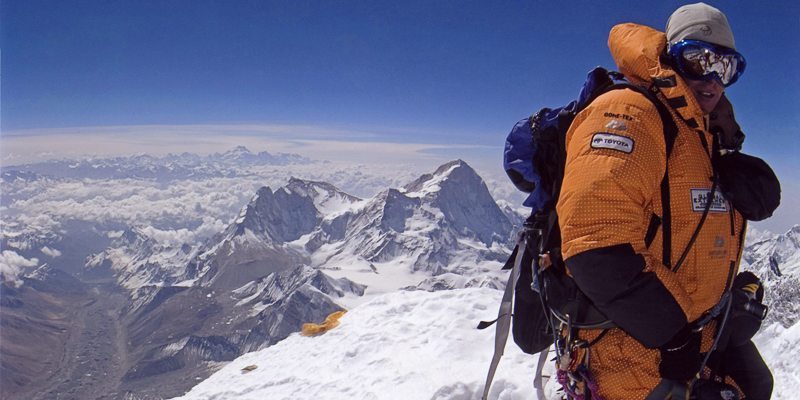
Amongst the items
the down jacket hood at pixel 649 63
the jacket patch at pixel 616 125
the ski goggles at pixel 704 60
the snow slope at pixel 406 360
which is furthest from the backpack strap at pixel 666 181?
the snow slope at pixel 406 360

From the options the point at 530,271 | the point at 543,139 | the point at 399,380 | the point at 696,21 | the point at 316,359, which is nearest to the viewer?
the point at 696,21

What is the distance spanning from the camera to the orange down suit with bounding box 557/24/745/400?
293 centimetres

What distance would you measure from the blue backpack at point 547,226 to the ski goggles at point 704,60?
46 centimetres

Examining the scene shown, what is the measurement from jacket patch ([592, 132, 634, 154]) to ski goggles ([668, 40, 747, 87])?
3.97ft

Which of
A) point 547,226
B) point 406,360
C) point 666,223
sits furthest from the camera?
point 406,360

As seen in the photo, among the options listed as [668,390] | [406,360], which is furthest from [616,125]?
[406,360]

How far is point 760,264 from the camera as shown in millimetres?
161375

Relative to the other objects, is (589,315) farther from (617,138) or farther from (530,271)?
(617,138)

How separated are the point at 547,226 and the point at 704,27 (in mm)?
2153

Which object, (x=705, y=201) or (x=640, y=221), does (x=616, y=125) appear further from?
(x=705, y=201)

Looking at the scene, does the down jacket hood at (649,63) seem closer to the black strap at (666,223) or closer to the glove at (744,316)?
the black strap at (666,223)

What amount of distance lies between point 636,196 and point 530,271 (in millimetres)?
1587

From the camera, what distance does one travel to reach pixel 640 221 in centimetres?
300

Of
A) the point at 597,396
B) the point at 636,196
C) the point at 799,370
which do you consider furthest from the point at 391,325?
the point at 636,196
